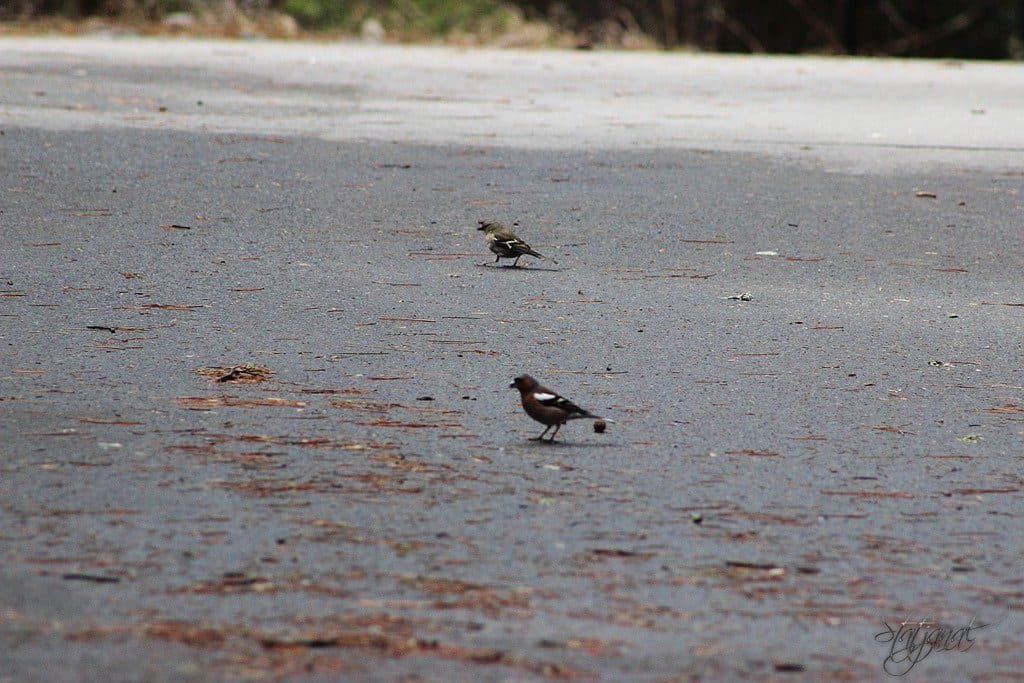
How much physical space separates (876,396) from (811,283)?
86.3 inches

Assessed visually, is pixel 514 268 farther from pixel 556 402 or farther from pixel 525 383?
pixel 556 402

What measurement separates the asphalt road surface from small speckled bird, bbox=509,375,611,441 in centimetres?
12

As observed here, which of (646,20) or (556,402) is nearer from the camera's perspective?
(556,402)

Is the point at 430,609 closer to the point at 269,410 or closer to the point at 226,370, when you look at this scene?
the point at 269,410

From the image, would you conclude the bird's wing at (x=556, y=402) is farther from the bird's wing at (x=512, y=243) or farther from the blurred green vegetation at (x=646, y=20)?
the blurred green vegetation at (x=646, y=20)

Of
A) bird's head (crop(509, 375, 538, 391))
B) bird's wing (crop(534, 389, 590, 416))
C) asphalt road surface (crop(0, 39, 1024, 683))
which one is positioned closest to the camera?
asphalt road surface (crop(0, 39, 1024, 683))

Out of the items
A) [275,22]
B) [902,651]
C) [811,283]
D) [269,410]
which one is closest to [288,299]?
[269,410]

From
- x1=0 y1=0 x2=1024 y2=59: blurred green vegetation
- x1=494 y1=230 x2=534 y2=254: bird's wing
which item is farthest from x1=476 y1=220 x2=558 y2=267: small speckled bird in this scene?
x1=0 y1=0 x2=1024 y2=59: blurred green vegetation

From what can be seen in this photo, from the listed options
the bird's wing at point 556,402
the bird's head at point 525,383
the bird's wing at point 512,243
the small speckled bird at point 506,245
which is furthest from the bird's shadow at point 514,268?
the bird's wing at point 556,402

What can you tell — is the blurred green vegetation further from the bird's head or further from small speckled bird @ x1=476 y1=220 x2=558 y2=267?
the bird's head

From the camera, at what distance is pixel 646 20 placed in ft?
88.2

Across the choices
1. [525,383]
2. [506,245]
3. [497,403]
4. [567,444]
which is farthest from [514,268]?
[567,444]

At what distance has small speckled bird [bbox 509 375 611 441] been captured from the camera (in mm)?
5668

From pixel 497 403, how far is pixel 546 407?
558 millimetres
